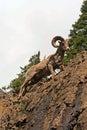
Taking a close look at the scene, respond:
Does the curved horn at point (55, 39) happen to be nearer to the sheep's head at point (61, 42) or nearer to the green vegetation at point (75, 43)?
the sheep's head at point (61, 42)

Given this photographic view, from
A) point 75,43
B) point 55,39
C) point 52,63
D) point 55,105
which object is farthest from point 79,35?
point 55,105

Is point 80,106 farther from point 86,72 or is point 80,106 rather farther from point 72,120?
point 86,72

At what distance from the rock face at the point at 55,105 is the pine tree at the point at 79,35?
15.6 m

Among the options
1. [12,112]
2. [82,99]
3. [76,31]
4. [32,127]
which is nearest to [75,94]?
[82,99]

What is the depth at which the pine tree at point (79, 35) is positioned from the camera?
44.4 metres

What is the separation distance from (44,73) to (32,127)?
472 centimetres

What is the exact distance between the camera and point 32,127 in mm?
24203

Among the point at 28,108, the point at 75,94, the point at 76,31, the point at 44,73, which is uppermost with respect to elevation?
the point at 76,31

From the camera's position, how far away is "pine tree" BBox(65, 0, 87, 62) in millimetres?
44375

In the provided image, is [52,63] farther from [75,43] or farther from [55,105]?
[75,43]

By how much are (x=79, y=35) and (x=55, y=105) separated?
2325 centimetres

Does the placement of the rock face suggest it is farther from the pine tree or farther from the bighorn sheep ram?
the pine tree

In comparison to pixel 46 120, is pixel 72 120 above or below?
below

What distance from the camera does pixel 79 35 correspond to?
151ft
